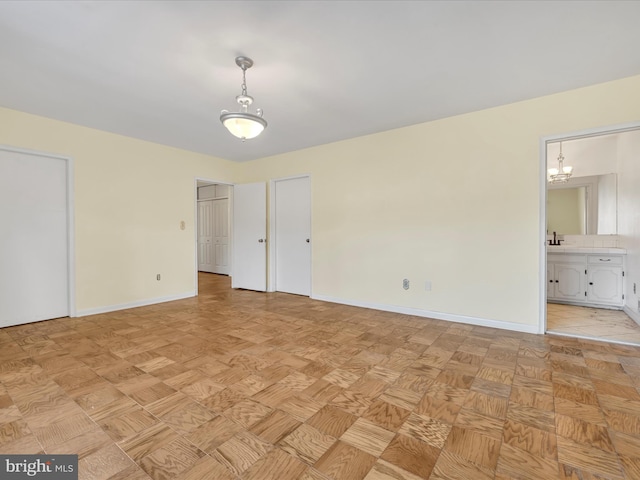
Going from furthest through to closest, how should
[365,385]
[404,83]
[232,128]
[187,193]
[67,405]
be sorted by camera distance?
[187,193], [404,83], [232,128], [365,385], [67,405]

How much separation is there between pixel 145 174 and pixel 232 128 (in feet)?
9.16

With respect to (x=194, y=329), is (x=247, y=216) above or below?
above

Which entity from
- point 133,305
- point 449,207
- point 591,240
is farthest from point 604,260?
point 133,305

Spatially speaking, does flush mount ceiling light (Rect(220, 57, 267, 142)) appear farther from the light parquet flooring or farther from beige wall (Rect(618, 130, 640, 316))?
beige wall (Rect(618, 130, 640, 316))

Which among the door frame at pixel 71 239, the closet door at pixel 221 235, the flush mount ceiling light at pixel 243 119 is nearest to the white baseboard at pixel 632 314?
the flush mount ceiling light at pixel 243 119

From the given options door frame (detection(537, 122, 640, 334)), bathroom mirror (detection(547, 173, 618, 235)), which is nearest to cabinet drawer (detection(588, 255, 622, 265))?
bathroom mirror (detection(547, 173, 618, 235))

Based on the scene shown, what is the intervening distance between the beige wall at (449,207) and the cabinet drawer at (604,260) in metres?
1.90

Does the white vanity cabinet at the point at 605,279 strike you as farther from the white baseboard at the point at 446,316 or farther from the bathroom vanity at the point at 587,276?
the white baseboard at the point at 446,316

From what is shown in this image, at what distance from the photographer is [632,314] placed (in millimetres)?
3711

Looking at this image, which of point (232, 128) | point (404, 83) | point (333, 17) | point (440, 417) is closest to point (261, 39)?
point (333, 17)

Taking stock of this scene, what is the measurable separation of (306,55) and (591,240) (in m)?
5.18

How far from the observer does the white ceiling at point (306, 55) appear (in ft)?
6.32

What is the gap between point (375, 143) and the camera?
4.29 metres

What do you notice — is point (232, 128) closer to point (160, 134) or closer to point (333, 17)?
point (333, 17)
